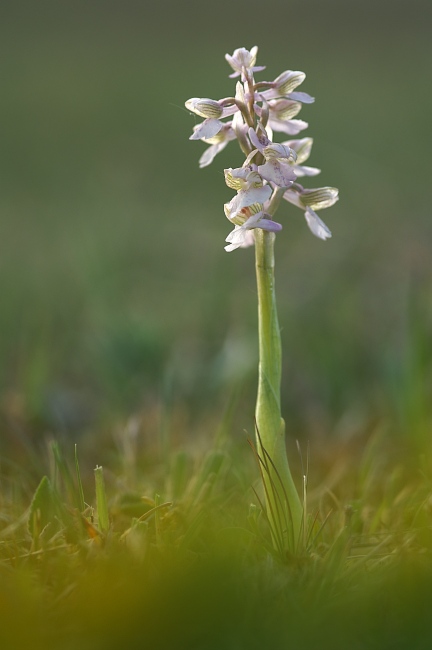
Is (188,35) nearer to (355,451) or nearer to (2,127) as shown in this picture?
(2,127)

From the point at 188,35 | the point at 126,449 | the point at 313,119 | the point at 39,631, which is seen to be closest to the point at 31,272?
the point at 126,449

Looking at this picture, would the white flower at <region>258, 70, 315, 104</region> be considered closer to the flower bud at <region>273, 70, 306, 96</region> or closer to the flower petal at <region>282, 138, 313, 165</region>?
the flower bud at <region>273, 70, 306, 96</region>

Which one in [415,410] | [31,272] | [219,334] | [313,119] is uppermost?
[313,119]

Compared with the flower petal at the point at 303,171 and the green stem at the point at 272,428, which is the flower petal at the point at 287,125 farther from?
the green stem at the point at 272,428

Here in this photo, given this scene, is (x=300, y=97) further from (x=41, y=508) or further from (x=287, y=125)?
(x=41, y=508)

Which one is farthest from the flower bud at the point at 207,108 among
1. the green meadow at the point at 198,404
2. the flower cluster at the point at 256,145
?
the green meadow at the point at 198,404

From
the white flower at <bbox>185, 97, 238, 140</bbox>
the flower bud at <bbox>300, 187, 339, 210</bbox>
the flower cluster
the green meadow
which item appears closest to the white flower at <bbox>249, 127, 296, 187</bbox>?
the flower cluster
